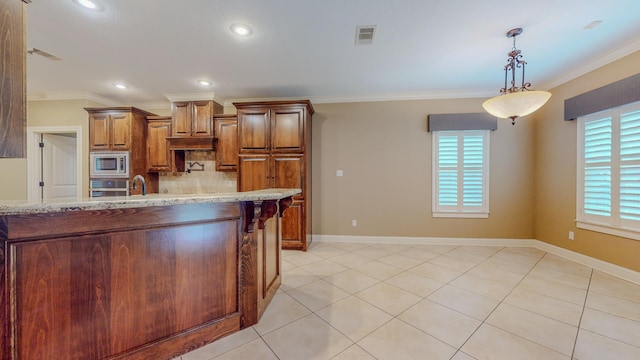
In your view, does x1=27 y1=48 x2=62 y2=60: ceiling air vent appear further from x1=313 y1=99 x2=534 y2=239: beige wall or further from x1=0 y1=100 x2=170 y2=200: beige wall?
x1=313 y1=99 x2=534 y2=239: beige wall

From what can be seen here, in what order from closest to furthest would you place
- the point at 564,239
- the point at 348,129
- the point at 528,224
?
the point at 564,239 < the point at 528,224 < the point at 348,129

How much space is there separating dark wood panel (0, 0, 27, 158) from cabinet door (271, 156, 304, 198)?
262 centimetres

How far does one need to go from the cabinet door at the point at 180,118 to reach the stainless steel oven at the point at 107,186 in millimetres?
1181

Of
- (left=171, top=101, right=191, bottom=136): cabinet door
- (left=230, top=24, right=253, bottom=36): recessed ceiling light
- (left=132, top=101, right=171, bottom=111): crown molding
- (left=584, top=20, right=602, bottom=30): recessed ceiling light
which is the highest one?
(left=584, top=20, right=602, bottom=30): recessed ceiling light

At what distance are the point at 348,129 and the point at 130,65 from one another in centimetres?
317

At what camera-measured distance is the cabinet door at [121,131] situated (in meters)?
3.95

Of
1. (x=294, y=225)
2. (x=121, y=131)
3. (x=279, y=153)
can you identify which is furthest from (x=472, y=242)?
(x=121, y=131)

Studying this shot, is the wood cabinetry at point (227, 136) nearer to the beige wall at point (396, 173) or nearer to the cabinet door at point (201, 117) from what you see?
the cabinet door at point (201, 117)

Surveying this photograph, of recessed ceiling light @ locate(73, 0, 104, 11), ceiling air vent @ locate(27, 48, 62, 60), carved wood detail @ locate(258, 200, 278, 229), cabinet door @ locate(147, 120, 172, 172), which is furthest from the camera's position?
cabinet door @ locate(147, 120, 172, 172)

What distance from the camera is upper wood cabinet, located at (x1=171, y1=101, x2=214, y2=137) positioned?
399 cm

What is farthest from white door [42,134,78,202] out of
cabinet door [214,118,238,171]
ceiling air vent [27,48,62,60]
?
cabinet door [214,118,238,171]

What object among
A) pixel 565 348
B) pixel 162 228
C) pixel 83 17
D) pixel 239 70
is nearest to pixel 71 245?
pixel 162 228

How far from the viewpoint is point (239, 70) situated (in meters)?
3.19

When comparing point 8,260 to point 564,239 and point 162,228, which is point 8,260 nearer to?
point 162,228
